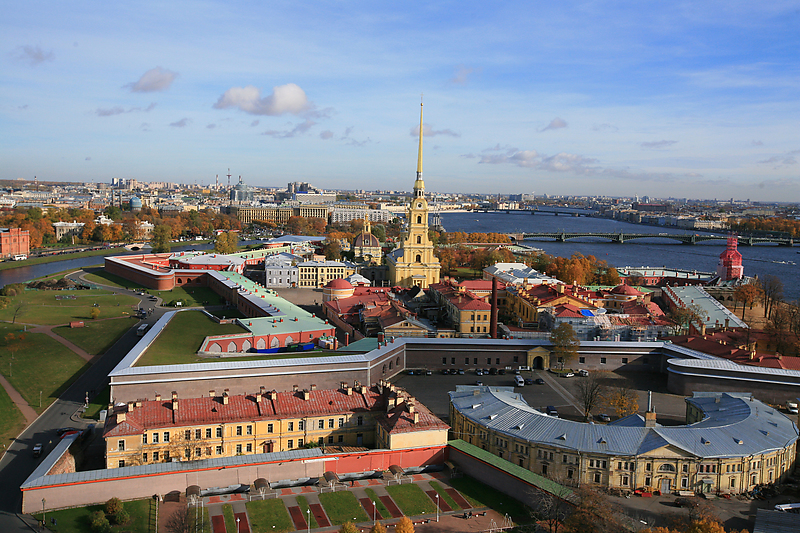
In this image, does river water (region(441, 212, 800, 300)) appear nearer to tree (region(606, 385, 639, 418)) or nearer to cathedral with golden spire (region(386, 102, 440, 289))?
cathedral with golden spire (region(386, 102, 440, 289))

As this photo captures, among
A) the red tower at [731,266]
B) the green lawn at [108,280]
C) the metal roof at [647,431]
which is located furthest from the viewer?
the red tower at [731,266]

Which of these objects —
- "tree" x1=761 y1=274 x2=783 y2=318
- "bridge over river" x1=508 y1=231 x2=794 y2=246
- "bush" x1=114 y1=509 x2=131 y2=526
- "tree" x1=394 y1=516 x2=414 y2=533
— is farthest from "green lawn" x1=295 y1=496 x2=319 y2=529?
"bridge over river" x1=508 y1=231 x2=794 y2=246

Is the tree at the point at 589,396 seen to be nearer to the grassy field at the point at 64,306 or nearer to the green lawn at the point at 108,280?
the grassy field at the point at 64,306

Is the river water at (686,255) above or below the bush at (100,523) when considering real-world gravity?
above

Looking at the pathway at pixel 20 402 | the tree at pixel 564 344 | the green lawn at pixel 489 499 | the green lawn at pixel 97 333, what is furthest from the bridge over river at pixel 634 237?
the green lawn at pixel 489 499

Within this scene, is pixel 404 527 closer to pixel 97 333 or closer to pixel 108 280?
pixel 97 333

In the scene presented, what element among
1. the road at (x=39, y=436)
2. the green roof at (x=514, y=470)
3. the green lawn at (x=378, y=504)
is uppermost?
the green roof at (x=514, y=470)
